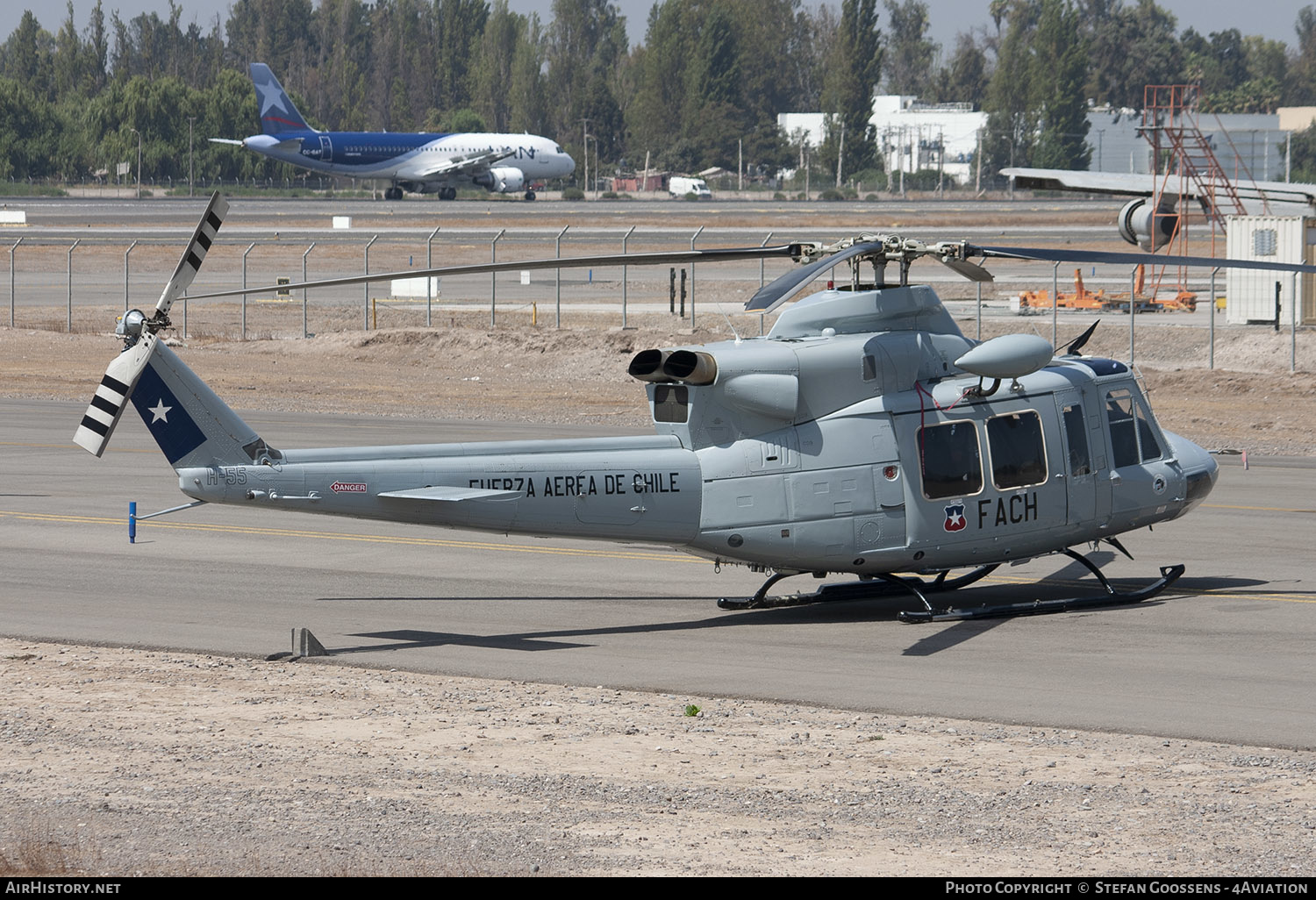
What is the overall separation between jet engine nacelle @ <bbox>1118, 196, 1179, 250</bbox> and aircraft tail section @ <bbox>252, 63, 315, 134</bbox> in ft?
247

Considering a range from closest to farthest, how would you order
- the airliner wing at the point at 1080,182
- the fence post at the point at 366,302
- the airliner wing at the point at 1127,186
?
the airliner wing at the point at 1080,182
the airliner wing at the point at 1127,186
the fence post at the point at 366,302

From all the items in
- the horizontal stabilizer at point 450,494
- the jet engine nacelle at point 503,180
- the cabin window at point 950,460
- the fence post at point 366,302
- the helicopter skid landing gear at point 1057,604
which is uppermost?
the jet engine nacelle at point 503,180

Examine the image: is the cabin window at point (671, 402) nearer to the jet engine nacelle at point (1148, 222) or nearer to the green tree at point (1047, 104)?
the jet engine nacelle at point (1148, 222)

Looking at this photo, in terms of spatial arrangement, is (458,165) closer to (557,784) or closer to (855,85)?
(855,85)

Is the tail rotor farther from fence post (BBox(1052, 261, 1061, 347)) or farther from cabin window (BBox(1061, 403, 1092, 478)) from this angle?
fence post (BBox(1052, 261, 1061, 347))

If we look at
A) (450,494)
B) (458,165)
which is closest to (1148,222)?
(450,494)

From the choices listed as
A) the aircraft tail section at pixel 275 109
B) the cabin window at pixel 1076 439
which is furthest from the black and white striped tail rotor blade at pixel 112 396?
the aircraft tail section at pixel 275 109

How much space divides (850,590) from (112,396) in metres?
7.13

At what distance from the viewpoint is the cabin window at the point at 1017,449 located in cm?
1462

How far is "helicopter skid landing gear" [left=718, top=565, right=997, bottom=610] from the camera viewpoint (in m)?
15.3

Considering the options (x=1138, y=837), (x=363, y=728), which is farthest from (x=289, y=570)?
(x=1138, y=837)

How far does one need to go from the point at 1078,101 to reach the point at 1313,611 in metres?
170

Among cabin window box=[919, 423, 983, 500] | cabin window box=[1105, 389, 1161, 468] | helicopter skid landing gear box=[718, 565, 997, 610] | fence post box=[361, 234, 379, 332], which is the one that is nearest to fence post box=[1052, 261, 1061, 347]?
cabin window box=[1105, 389, 1161, 468]

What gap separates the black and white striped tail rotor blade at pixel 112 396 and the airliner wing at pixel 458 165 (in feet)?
332
